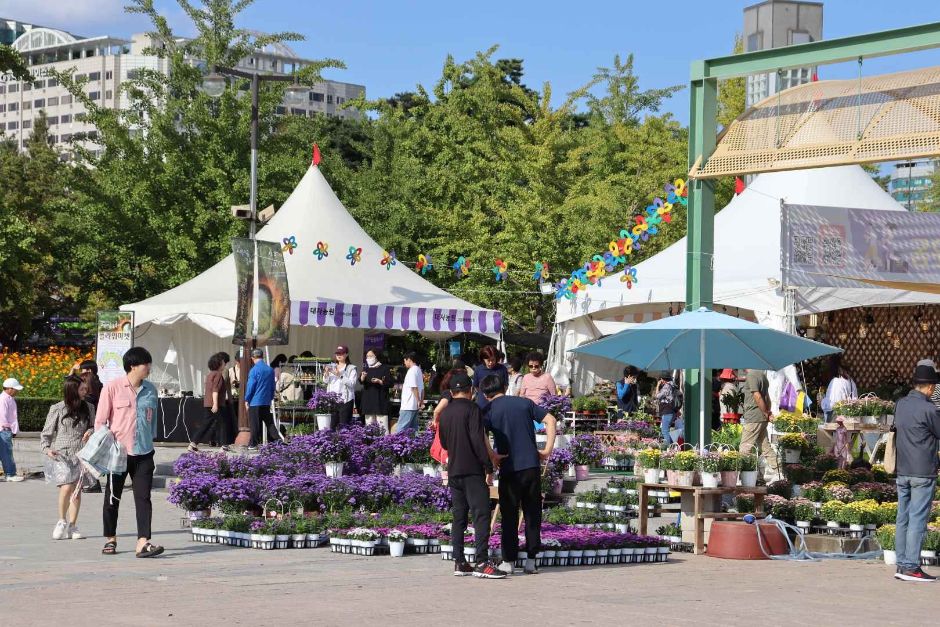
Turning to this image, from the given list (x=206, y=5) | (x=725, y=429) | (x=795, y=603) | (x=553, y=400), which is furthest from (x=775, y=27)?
(x=795, y=603)

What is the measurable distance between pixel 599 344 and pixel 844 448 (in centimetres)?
526

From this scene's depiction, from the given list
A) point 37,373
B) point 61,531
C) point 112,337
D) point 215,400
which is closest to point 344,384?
point 215,400

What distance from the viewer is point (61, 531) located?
1235 cm

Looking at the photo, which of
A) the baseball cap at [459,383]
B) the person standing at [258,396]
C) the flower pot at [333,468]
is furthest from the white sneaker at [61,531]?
the person standing at [258,396]

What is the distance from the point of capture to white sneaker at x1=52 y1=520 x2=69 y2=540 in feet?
40.5

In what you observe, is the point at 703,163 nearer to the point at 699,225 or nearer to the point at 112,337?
the point at 699,225

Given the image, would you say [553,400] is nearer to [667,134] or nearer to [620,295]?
[620,295]

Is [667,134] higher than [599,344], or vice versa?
[667,134]

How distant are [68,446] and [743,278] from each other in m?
14.5

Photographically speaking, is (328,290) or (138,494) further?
(328,290)

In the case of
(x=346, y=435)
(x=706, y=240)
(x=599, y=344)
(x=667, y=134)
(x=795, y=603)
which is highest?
(x=667, y=134)

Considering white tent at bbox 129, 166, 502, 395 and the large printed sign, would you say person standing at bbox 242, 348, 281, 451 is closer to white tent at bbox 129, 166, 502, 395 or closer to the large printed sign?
white tent at bbox 129, 166, 502, 395

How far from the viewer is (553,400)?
16297 millimetres

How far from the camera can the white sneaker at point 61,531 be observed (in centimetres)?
1234
